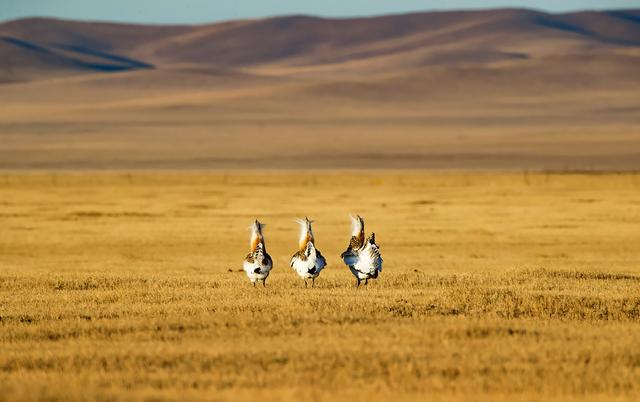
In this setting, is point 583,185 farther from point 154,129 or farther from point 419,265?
point 154,129

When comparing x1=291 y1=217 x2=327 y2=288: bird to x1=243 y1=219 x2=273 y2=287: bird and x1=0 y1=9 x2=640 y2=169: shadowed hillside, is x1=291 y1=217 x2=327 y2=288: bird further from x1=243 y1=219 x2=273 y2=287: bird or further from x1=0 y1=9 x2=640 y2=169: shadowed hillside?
x1=0 y1=9 x2=640 y2=169: shadowed hillside

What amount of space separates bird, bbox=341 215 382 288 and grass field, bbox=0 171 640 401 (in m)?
0.25

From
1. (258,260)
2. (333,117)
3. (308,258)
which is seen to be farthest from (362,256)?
(333,117)

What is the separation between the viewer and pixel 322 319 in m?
12.3

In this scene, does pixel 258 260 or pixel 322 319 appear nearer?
pixel 322 319

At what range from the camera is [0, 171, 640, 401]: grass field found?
9.42 m

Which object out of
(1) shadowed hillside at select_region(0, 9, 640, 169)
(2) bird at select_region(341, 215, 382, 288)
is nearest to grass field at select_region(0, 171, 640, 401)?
(2) bird at select_region(341, 215, 382, 288)

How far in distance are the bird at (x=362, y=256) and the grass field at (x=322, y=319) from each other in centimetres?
25

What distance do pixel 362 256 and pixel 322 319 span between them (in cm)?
259

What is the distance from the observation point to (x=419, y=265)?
21188 mm

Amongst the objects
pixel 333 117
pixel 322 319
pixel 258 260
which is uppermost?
pixel 333 117

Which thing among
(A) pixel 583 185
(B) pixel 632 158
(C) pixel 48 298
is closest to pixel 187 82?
(B) pixel 632 158

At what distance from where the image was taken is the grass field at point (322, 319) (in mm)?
9422

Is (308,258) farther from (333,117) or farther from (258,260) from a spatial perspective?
(333,117)
